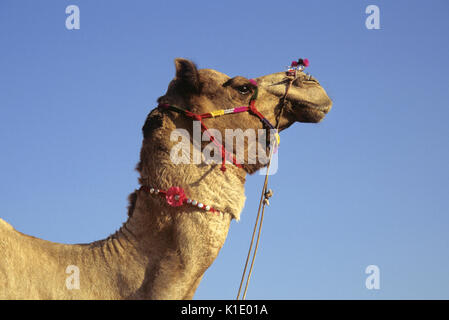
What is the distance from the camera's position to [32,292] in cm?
641

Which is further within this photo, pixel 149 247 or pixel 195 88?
pixel 195 88

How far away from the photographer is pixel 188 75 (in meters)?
7.16

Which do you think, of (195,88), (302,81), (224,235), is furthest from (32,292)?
(302,81)

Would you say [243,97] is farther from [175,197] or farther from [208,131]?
[175,197]

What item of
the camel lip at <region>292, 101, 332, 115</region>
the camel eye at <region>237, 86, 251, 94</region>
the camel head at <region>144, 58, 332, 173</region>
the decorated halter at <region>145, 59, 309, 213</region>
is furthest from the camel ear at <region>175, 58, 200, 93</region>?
the camel lip at <region>292, 101, 332, 115</region>

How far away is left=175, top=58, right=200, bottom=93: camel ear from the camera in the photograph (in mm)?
7156

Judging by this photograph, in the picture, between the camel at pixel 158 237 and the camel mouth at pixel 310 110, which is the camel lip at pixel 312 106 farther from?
the camel at pixel 158 237

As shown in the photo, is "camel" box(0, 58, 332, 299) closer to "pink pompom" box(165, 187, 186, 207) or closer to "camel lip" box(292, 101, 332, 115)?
"pink pompom" box(165, 187, 186, 207)

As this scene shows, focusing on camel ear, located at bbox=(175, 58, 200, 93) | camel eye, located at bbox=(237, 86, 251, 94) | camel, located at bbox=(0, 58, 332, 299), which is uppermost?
camel ear, located at bbox=(175, 58, 200, 93)

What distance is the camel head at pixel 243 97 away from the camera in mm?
7176

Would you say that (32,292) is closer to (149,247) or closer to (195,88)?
(149,247)

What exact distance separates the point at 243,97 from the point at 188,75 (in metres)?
0.68

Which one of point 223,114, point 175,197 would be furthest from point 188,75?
point 175,197
